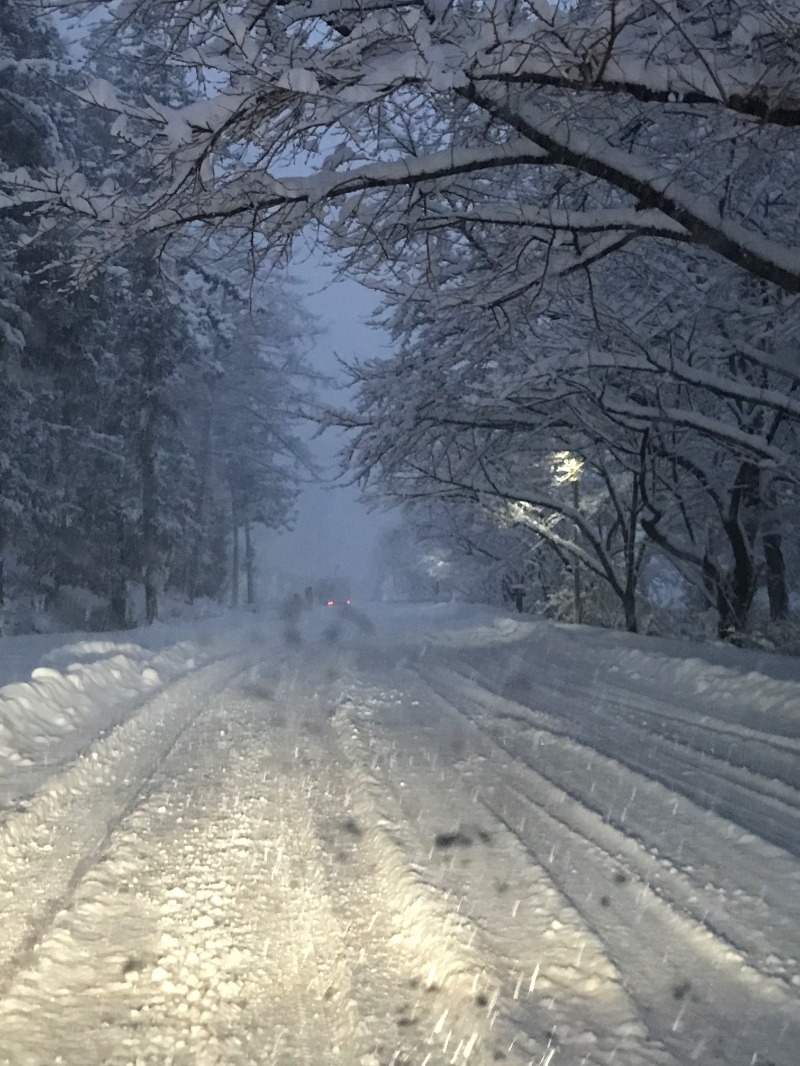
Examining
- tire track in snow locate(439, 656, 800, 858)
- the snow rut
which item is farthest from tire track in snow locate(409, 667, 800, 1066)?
tire track in snow locate(439, 656, 800, 858)

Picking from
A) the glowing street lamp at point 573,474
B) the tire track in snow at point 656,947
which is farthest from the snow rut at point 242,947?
the glowing street lamp at point 573,474

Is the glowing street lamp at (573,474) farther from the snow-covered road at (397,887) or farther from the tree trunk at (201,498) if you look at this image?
the tree trunk at (201,498)

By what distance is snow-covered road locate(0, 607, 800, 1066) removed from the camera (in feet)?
10.2

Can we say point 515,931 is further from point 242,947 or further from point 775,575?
point 775,575

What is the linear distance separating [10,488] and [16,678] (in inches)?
382

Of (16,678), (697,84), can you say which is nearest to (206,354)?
(16,678)

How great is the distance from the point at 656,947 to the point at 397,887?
1296 mm

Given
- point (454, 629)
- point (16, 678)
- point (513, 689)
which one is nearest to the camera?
point (16, 678)

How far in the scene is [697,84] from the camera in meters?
5.03

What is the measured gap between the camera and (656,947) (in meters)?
3.74

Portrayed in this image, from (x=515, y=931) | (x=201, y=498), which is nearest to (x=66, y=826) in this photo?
(x=515, y=931)

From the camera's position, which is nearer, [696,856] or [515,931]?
[515,931]

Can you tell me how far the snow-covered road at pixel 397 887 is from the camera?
10.2 ft

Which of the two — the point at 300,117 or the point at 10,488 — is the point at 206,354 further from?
the point at 300,117
